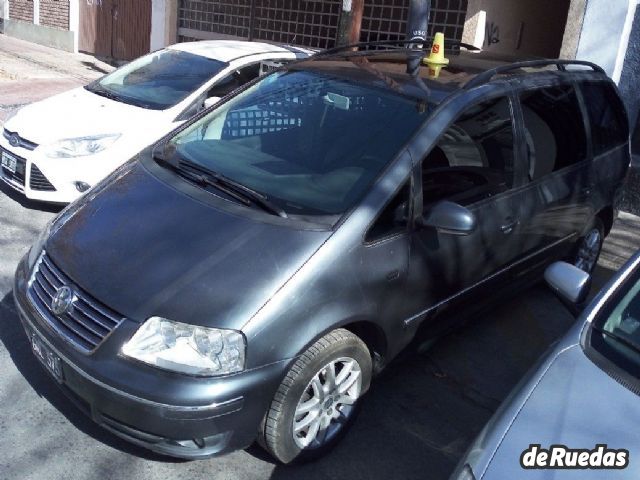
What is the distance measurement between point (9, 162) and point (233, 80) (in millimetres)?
2114

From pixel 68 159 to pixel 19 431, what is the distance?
291 cm

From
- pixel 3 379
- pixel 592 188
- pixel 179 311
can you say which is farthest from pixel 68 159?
pixel 592 188

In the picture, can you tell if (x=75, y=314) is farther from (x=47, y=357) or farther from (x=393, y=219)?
(x=393, y=219)

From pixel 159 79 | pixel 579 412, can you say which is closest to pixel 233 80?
pixel 159 79

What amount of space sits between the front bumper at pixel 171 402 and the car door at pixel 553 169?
2188 mm

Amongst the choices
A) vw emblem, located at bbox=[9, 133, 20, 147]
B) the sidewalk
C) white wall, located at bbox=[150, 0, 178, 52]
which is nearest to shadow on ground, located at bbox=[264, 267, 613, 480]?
vw emblem, located at bbox=[9, 133, 20, 147]

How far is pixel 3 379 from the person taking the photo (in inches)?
146

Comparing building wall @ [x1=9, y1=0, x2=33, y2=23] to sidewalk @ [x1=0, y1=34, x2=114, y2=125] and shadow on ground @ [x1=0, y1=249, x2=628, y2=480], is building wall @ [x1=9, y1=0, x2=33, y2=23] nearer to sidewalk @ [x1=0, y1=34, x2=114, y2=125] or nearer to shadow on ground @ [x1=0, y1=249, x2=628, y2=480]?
sidewalk @ [x1=0, y1=34, x2=114, y2=125]

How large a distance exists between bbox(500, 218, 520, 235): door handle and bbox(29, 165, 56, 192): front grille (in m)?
3.60

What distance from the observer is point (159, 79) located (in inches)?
267

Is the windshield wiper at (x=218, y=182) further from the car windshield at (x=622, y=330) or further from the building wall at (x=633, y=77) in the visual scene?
the building wall at (x=633, y=77)

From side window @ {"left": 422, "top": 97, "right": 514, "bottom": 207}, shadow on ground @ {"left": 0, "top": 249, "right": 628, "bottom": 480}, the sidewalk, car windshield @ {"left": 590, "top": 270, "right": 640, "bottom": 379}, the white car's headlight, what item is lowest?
the sidewalk

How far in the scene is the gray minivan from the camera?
2904mm

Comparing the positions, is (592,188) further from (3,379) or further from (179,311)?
(3,379)
